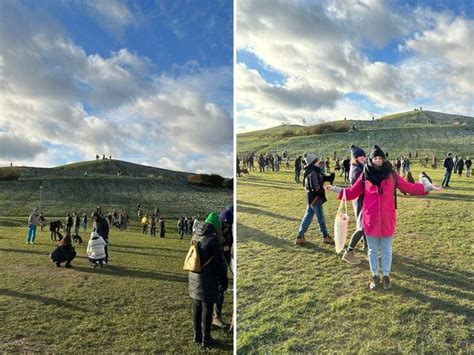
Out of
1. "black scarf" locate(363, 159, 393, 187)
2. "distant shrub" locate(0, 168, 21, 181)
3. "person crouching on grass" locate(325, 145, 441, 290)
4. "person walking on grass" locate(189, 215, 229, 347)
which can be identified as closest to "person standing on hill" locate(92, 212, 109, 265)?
"distant shrub" locate(0, 168, 21, 181)

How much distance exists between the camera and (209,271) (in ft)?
10.4

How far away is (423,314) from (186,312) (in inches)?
86.9

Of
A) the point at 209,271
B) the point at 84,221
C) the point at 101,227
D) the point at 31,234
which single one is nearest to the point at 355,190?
the point at 209,271

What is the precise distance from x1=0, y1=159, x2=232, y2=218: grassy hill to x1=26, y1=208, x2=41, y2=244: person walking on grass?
0.25 ft

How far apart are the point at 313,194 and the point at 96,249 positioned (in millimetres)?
2852

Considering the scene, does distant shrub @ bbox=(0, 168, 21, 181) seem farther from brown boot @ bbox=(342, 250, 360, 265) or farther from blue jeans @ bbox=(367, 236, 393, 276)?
blue jeans @ bbox=(367, 236, 393, 276)

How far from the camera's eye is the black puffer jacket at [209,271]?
3.11m

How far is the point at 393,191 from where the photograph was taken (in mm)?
3336

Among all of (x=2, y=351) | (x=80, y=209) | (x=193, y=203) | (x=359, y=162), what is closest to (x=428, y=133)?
(x=359, y=162)

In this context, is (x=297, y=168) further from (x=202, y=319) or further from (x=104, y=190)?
(x=202, y=319)

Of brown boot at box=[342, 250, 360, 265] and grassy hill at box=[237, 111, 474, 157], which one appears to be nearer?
brown boot at box=[342, 250, 360, 265]

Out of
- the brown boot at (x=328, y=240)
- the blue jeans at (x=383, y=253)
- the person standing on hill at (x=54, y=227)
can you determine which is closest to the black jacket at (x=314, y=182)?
the brown boot at (x=328, y=240)

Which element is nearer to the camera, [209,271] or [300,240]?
[209,271]

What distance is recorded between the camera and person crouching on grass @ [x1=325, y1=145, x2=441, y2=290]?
10.8 ft
